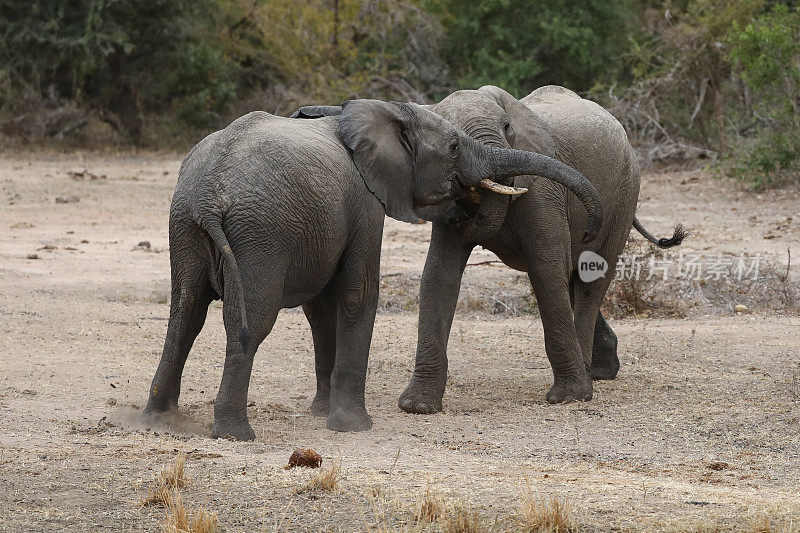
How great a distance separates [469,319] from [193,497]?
5.66m

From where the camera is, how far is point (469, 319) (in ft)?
33.3

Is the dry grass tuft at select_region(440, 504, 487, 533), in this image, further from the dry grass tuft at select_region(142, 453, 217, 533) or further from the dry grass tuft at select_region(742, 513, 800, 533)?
the dry grass tuft at select_region(742, 513, 800, 533)

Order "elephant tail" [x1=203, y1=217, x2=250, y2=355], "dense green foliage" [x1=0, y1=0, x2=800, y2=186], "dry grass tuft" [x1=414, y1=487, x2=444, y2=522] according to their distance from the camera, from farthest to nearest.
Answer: "dense green foliage" [x1=0, y1=0, x2=800, y2=186], "elephant tail" [x1=203, y1=217, x2=250, y2=355], "dry grass tuft" [x1=414, y1=487, x2=444, y2=522]

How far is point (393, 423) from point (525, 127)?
1.94 m

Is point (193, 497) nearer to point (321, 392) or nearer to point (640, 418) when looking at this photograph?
point (321, 392)

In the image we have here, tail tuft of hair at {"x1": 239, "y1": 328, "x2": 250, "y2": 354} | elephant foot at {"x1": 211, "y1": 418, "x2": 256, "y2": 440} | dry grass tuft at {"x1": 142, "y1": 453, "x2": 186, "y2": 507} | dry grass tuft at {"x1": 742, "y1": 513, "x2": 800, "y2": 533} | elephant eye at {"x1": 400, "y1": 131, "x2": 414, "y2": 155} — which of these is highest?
elephant eye at {"x1": 400, "y1": 131, "x2": 414, "y2": 155}

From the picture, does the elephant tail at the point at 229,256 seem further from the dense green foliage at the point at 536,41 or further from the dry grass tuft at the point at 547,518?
the dense green foliage at the point at 536,41

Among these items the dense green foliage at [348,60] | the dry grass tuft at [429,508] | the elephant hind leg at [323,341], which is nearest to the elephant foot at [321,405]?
the elephant hind leg at [323,341]

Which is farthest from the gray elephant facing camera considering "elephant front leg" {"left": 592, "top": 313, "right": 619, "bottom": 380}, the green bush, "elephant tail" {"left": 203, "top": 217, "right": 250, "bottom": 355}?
the green bush

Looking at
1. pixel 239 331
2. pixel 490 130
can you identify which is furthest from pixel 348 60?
pixel 239 331

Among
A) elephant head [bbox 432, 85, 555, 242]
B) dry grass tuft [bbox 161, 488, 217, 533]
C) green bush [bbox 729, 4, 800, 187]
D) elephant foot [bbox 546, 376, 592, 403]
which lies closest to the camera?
dry grass tuft [bbox 161, 488, 217, 533]

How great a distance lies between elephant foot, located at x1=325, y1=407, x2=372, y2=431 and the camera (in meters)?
6.30

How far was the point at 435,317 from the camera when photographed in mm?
7043

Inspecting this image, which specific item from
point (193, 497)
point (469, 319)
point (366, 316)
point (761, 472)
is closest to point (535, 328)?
point (469, 319)
